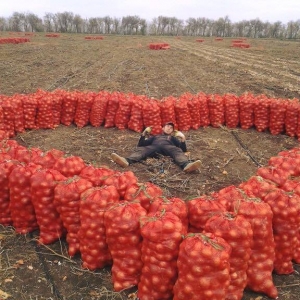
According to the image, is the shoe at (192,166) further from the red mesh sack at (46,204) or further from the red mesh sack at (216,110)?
the red mesh sack at (216,110)

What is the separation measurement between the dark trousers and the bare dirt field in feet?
0.47

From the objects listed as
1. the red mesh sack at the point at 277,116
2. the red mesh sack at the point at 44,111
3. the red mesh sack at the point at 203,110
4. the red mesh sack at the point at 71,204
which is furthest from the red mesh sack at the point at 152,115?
the red mesh sack at the point at 71,204

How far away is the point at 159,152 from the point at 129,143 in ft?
3.95

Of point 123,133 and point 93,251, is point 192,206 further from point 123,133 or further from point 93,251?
point 123,133

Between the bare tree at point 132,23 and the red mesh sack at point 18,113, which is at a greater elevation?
the bare tree at point 132,23

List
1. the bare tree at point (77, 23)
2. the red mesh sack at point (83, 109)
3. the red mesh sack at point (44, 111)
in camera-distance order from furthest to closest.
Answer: the bare tree at point (77, 23)
the red mesh sack at point (83, 109)
the red mesh sack at point (44, 111)

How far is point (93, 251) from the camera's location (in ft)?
12.5

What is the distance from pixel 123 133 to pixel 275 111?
12.5 ft

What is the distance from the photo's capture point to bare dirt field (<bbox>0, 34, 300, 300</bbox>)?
374 cm

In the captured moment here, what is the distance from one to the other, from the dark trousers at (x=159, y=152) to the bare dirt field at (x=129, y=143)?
0.14 meters

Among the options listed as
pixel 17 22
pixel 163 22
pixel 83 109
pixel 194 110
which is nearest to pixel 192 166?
pixel 194 110

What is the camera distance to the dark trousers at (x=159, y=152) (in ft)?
22.5

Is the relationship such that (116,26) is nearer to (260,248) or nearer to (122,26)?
(122,26)

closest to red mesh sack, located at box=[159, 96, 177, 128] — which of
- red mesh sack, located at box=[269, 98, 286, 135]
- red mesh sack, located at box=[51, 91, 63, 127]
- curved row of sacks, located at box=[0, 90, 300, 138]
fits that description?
curved row of sacks, located at box=[0, 90, 300, 138]
